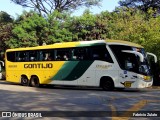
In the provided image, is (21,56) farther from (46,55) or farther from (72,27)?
(72,27)

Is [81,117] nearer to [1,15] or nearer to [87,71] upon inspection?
[87,71]

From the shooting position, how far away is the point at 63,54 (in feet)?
78.3

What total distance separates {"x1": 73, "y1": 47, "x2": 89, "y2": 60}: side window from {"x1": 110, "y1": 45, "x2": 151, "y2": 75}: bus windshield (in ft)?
6.00

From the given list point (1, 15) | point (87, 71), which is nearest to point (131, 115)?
point (87, 71)

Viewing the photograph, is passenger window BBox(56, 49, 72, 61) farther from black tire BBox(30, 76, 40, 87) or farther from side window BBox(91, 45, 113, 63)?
black tire BBox(30, 76, 40, 87)

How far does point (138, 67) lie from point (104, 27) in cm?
1677

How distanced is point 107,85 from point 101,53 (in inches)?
74.8

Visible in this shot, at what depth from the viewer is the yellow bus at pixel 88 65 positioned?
21.2 m

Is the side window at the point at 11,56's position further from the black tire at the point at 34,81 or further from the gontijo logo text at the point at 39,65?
the black tire at the point at 34,81

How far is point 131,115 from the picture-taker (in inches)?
442

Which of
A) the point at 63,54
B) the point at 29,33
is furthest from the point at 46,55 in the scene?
the point at 29,33

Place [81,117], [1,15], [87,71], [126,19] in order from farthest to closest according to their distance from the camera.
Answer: [1,15] < [126,19] < [87,71] < [81,117]

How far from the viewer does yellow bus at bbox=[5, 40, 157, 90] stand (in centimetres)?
2117

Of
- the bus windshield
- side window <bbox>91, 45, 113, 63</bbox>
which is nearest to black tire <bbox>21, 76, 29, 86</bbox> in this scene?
side window <bbox>91, 45, 113, 63</bbox>
